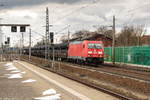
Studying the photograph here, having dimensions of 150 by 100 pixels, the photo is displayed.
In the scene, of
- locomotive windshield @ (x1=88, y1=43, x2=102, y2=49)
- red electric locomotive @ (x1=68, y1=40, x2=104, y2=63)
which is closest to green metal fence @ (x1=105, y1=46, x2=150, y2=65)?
red electric locomotive @ (x1=68, y1=40, x2=104, y2=63)

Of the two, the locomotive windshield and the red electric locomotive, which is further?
the locomotive windshield

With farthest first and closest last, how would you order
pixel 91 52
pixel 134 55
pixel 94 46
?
1. pixel 134 55
2. pixel 94 46
3. pixel 91 52

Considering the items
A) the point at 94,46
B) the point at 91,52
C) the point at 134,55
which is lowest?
the point at 134,55

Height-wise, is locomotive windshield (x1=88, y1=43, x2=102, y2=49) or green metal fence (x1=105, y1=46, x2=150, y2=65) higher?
locomotive windshield (x1=88, y1=43, x2=102, y2=49)

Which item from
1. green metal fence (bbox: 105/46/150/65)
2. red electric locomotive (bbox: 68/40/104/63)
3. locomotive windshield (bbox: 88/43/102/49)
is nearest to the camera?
red electric locomotive (bbox: 68/40/104/63)

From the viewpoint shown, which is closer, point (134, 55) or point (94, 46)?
point (94, 46)

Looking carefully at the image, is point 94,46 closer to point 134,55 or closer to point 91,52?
point 91,52

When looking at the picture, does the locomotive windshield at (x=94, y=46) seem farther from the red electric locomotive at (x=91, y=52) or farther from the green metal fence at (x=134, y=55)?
the green metal fence at (x=134, y=55)

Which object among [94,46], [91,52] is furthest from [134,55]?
[91,52]

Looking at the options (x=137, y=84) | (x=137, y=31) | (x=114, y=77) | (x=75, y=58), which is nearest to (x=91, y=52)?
(x=75, y=58)

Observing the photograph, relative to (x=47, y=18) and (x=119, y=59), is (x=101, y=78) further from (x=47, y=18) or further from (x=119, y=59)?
(x=119, y=59)

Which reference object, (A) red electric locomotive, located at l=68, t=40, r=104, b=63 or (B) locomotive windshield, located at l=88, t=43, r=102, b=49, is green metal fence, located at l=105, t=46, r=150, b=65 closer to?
(A) red electric locomotive, located at l=68, t=40, r=104, b=63

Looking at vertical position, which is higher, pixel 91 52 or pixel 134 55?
pixel 91 52

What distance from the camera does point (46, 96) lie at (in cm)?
1292
